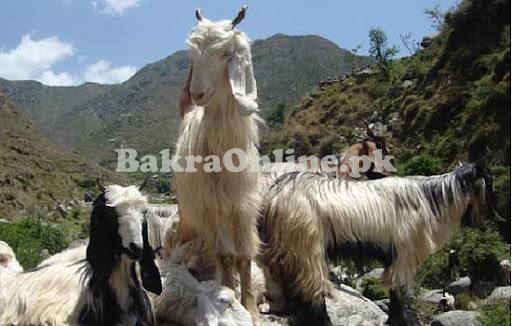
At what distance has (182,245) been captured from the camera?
4141 mm

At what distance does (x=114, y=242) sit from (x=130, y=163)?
143 cm

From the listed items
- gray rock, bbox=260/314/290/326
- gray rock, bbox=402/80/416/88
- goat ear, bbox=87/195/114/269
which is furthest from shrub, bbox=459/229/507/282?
gray rock, bbox=402/80/416/88

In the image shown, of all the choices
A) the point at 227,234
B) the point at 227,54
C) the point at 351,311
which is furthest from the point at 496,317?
the point at 227,54

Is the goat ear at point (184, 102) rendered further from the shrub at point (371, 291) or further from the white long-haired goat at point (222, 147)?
the shrub at point (371, 291)

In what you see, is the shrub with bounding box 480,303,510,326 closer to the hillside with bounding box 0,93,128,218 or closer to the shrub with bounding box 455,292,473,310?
the shrub with bounding box 455,292,473,310

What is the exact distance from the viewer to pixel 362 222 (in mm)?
4754

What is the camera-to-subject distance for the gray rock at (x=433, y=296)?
13.8m

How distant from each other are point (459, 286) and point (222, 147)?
543 inches

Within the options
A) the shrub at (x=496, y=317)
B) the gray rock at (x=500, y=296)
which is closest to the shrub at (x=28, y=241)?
the shrub at (x=496, y=317)

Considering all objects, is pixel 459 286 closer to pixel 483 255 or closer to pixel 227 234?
pixel 483 255

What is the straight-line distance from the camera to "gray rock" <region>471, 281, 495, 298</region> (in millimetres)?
15789

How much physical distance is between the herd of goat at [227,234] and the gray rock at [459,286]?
1152cm

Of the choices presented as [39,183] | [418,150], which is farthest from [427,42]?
[39,183]

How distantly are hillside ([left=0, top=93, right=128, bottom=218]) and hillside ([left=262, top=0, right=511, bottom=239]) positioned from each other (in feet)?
77.1
